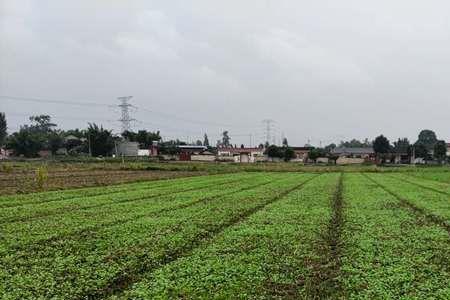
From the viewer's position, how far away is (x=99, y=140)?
114 m

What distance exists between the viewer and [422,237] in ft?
43.4

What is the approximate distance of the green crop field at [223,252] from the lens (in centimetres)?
809

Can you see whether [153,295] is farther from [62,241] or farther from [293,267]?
[62,241]

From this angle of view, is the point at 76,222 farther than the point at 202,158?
No

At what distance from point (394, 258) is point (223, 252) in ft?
11.5

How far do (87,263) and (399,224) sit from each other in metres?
9.83

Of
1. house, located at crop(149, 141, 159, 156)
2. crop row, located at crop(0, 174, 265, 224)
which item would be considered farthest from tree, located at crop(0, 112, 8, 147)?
crop row, located at crop(0, 174, 265, 224)

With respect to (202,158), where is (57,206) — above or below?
below

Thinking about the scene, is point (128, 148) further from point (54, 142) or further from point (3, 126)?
point (3, 126)

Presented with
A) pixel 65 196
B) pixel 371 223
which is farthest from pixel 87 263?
pixel 65 196

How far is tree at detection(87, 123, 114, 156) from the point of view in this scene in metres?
114

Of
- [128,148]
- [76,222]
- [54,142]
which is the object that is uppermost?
[54,142]

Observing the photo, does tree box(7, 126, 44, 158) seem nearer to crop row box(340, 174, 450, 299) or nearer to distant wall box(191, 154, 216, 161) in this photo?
distant wall box(191, 154, 216, 161)

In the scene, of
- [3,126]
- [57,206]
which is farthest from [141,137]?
[57,206]
